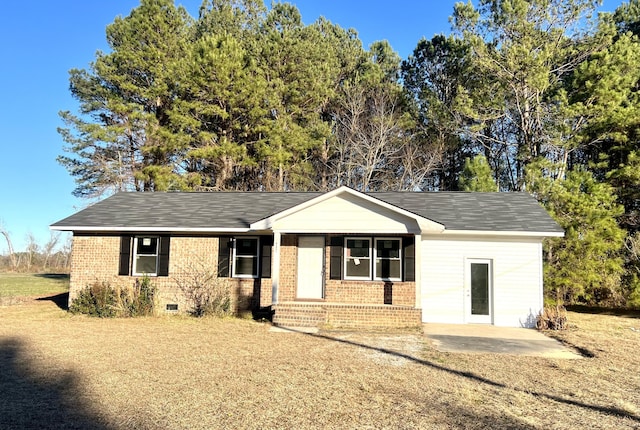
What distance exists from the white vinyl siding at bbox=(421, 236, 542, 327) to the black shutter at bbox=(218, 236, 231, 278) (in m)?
6.04

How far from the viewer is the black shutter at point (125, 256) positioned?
14.6 meters

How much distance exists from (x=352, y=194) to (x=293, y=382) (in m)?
7.06

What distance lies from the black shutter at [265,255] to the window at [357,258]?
238 cm

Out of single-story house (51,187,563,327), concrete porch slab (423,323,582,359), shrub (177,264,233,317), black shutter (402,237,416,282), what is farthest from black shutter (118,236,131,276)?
concrete porch slab (423,323,582,359)

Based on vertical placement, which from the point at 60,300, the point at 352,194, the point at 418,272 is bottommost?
the point at 60,300

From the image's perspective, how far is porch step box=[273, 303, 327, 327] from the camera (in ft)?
41.5

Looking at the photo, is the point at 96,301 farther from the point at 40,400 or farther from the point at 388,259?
the point at 388,259

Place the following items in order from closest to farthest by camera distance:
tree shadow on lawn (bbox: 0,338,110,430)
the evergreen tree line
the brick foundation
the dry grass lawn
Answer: tree shadow on lawn (bbox: 0,338,110,430) → the dry grass lawn → the brick foundation → the evergreen tree line

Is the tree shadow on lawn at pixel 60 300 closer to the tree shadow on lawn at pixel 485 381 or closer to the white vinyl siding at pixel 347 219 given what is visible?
the white vinyl siding at pixel 347 219

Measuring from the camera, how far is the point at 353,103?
92.1 feet

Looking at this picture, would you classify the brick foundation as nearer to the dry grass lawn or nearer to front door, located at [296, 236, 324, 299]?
the dry grass lawn

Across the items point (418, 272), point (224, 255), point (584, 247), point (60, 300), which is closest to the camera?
point (418, 272)

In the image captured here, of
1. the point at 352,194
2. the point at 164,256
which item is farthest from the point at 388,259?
the point at 164,256

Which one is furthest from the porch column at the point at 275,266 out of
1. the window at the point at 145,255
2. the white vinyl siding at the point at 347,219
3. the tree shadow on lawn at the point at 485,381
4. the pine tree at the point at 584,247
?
the pine tree at the point at 584,247
